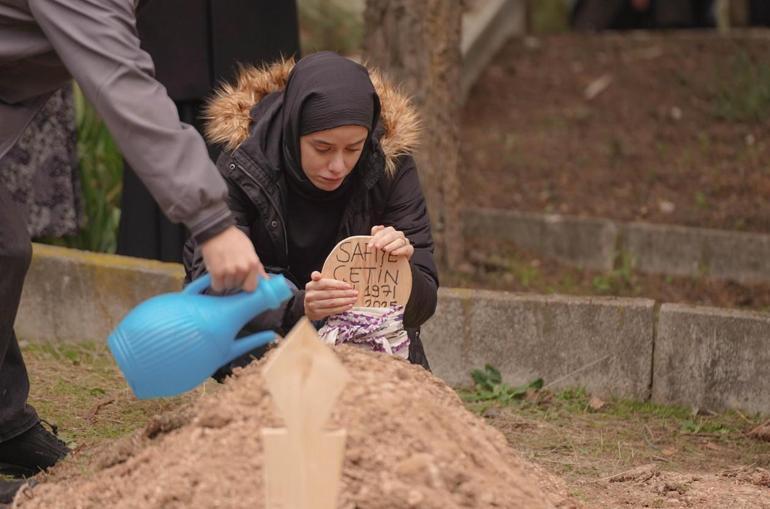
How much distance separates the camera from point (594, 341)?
179 inches

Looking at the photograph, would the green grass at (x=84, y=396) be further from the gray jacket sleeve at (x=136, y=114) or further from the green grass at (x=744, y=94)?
the green grass at (x=744, y=94)

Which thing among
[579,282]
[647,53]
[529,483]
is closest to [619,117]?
[647,53]

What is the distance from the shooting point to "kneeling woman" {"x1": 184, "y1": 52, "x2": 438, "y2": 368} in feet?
11.4

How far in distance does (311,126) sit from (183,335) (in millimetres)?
868

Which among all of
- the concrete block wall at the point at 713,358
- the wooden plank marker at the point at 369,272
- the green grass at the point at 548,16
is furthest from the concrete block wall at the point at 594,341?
the green grass at the point at 548,16

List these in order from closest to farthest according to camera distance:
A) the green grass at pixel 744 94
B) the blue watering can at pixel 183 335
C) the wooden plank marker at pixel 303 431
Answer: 1. the wooden plank marker at pixel 303 431
2. the blue watering can at pixel 183 335
3. the green grass at pixel 744 94

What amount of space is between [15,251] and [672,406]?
7.64 feet

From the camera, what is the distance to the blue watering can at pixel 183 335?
2803mm

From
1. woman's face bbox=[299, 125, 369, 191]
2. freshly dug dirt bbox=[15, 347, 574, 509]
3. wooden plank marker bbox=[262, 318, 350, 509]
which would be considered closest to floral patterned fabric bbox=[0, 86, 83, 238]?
woman's face bbox=[299, 125, 369, 191]

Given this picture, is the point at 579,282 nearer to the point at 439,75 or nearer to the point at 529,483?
the point at 439,75

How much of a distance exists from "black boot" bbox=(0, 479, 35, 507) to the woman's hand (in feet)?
2.74

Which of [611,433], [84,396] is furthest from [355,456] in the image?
[84,396]

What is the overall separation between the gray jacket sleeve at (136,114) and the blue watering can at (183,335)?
0.22m

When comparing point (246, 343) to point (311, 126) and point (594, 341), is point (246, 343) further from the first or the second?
point (594, 341)
